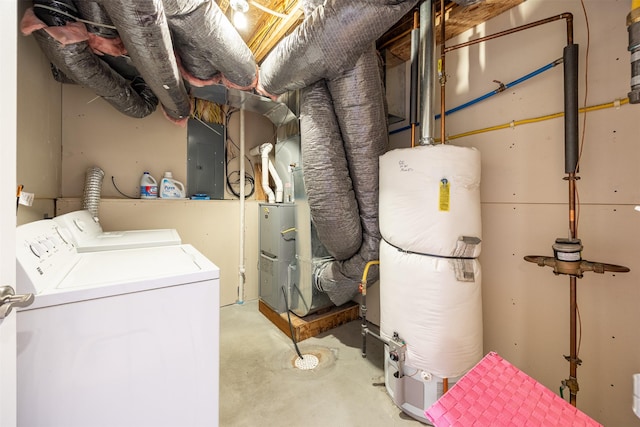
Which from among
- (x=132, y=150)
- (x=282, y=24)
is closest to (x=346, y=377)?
(x=282, y=24)

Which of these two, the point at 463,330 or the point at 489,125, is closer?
the point at 463,330

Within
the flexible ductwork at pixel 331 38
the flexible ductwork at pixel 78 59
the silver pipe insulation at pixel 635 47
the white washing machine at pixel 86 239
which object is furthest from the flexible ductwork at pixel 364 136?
the flexible ductwork at pixel 78 59

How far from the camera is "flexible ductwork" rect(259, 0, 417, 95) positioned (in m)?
1.20

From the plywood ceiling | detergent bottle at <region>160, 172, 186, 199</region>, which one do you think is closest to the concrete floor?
detergent bottle at <region>160, 172, 186, 199</region>

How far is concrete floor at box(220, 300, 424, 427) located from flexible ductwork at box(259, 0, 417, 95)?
6.58 ft

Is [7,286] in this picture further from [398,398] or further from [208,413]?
[398,398]

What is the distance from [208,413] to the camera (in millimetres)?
968

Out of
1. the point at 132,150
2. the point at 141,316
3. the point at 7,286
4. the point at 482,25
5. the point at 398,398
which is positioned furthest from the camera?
the point at 132,150

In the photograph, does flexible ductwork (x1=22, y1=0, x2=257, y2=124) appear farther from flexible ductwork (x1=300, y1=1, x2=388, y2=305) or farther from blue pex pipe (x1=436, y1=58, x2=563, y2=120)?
blue pex pipe (x1=436, y1=58, x2=563, y2=120)

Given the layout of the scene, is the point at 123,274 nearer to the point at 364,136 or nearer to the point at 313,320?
the point at 364,136

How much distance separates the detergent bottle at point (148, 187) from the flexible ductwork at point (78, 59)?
666 mm

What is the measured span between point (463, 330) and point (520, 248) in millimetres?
671

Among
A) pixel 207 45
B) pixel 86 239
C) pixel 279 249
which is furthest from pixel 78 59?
pixel 279 249

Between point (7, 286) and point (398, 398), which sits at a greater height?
point (7, 286)
